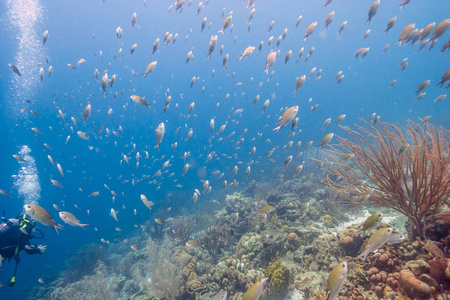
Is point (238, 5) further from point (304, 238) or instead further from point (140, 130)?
point (140, 130)

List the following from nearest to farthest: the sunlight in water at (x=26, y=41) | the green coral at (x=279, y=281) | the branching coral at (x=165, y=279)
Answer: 1. the green coral at (x=279, y=281)
2. the branching coral at (x=165, y=279)
3. the sunlight in water at (x=26, y=41)

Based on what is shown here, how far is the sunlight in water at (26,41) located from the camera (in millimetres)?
28703

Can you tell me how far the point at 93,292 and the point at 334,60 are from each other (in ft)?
407

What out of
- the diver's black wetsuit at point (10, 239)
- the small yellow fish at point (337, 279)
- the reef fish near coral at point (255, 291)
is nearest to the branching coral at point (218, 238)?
the reef fish near coral at point (255, 291)

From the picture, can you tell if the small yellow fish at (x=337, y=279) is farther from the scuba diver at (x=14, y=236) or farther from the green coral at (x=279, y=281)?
the scuba diver at (x=14, y=236)

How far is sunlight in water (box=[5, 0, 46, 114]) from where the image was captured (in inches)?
1130

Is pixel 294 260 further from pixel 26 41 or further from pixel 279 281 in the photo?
pixel 26 41

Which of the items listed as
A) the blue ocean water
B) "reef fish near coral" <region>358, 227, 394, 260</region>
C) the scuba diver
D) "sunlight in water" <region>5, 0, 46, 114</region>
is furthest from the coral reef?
"sunlight in water" <region>5, 0, 46, 114</region>

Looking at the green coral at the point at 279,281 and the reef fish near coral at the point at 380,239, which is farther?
the green coral at the point at 279,281

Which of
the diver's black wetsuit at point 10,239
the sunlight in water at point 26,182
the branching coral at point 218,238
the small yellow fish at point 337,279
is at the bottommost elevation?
the small yellow fish at point 337,279

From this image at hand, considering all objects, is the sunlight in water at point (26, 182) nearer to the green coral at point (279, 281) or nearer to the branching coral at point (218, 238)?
the branching coral at point (218, 238)

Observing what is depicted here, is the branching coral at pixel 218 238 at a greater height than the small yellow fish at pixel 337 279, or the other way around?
the branching coral at pixel 218 238

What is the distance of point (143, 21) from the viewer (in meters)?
49.1

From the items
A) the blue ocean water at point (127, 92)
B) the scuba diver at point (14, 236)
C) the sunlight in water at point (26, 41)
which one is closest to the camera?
the scuba diver at point (14, 236)
